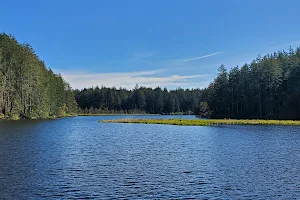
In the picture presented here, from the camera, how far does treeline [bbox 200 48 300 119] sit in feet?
345

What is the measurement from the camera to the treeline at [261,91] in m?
105

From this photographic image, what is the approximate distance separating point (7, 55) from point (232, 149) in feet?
277

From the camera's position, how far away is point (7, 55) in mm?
99562

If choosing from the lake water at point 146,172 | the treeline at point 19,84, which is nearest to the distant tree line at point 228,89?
the treeline at point 19,84

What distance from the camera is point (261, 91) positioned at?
115062 millimetres

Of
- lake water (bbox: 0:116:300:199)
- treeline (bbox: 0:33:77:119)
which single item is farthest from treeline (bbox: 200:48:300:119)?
lake water (bbox: 0:116:300:199)

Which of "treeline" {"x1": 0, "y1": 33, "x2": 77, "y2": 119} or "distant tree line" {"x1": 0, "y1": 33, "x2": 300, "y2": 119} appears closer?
"treeline" {"x1": 0, "y1": 33, "x2": 77, "y2": 119}

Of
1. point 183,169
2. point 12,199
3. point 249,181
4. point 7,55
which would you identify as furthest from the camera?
point 7,55

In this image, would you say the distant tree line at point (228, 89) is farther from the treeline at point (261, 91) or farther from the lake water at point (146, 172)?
the lake water at point (146, 172)

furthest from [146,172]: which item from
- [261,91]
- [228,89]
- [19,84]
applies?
[228,89]

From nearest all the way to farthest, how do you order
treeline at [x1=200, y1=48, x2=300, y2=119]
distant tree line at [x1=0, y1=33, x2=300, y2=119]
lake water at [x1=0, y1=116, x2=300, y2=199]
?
lake water at [x1=0, y1=116, x2=300, y2=199], distant tree line at [x1=0, y1=33, x2=300, y2=119], treeline at [x1=200, y1=48, x2=300, y2=119]

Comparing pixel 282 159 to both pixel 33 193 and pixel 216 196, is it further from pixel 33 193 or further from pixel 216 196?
pixel 33 193

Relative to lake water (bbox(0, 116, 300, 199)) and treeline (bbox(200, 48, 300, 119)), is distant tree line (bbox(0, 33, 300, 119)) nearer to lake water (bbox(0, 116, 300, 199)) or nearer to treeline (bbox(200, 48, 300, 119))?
treeline (bbox(200, 48, 300, 119))

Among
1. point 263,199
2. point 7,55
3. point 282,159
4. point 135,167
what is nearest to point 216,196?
point 263,199
